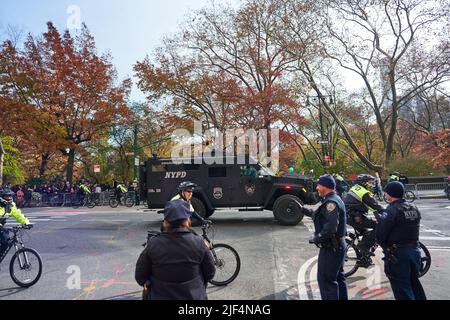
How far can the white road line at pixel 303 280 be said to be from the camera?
5774mm

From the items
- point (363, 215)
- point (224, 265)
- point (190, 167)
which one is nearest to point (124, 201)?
point (190, 167)

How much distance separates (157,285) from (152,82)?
24210mm

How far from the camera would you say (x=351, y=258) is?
6965 mm

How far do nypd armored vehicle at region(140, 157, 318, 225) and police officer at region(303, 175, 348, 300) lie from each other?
299 inches

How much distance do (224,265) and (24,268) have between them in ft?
11.5

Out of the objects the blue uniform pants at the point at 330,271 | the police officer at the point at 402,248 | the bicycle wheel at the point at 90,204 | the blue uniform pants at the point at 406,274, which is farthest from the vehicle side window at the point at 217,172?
the bicycle wheel at the point at 90,204

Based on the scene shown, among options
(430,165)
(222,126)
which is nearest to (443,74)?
(430,165)

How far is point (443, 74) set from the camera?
2648 cm

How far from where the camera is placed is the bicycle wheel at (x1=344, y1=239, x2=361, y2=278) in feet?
22.2

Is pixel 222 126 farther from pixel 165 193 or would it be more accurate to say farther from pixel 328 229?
pixel 328 229

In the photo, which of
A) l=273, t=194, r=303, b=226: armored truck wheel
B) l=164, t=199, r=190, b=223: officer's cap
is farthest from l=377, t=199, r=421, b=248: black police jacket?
l=273, t=194, r=303, b=226: armored truck wheel

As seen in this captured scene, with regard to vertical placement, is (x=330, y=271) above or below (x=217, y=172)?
below

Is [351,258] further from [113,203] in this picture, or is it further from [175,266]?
[113,203]
